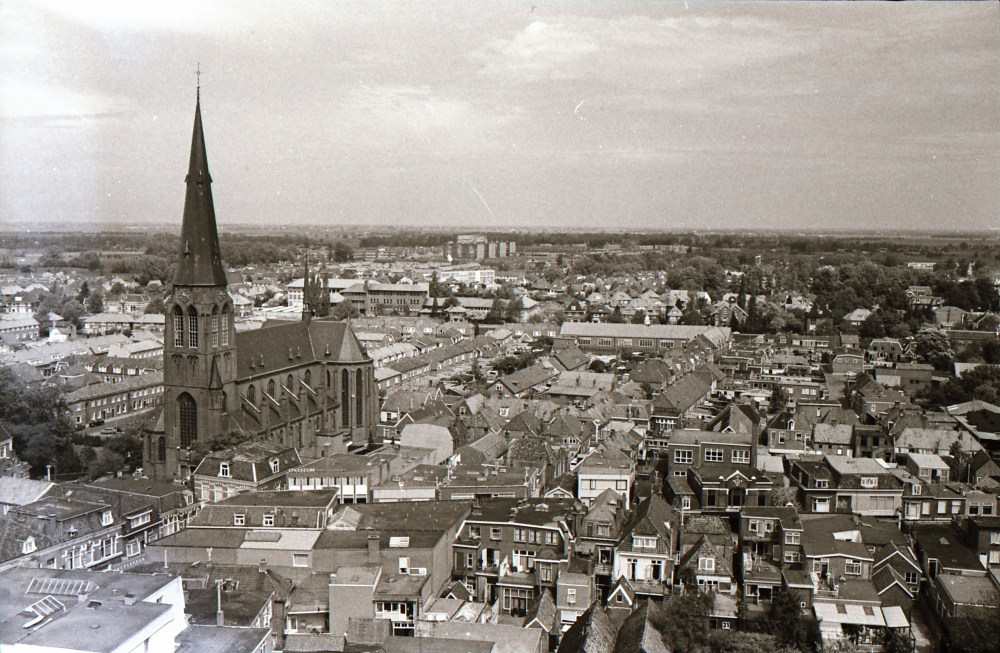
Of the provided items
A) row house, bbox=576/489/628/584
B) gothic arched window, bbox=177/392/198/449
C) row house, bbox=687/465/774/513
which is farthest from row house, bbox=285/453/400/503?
row house, bbox=687/465/774/513

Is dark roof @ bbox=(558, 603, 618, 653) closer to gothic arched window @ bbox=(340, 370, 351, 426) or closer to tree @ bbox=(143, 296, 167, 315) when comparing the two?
gothic arched window @ bbox=(340, 370, 351, 426)

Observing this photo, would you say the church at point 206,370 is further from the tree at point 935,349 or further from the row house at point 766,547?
the tree at point 935,349

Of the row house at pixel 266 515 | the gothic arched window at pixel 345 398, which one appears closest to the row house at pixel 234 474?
the row house at pixel 266 515

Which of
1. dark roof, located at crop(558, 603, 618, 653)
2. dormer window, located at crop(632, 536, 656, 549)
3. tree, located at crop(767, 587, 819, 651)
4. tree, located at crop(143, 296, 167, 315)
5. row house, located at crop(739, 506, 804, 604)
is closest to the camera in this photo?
dark roof, located at crop(558, 603, 618, 653)

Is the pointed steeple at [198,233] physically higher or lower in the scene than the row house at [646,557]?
higher

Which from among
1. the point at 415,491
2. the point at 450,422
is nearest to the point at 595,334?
the point at 450,422

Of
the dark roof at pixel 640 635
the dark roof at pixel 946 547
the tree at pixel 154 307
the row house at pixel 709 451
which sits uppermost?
the tree at pixel 154 307

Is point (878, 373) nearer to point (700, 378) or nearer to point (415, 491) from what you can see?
point (700, 378)
